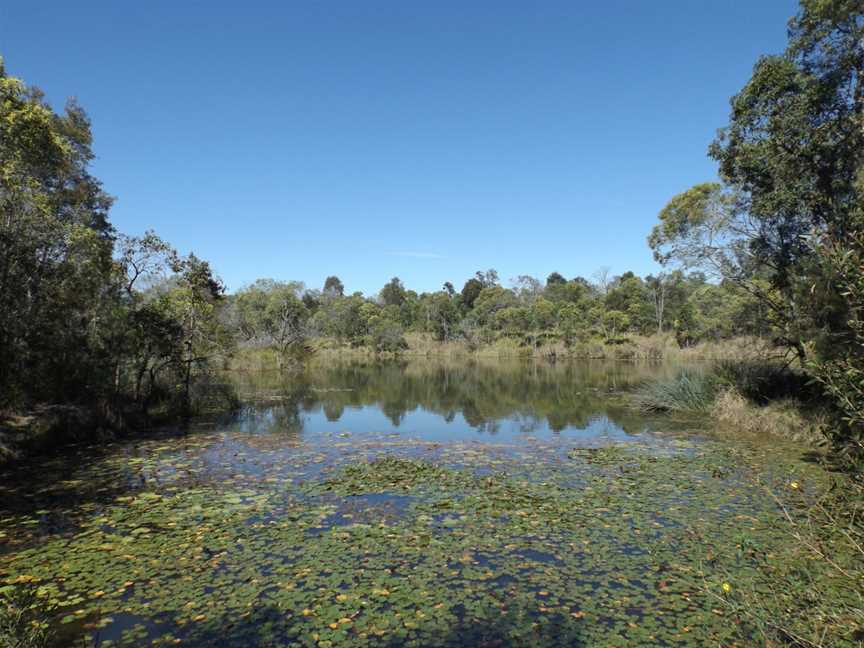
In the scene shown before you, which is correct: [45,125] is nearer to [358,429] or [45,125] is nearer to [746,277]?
[358,429]

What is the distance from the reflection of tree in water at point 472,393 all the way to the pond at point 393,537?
4500 mm

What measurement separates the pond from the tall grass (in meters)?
4.18

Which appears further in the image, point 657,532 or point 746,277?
point 746,277

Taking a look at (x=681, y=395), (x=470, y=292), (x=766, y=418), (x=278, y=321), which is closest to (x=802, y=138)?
(x=766, y=418)

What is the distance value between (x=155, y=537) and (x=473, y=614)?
4.38 m

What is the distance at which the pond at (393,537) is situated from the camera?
4.80 m

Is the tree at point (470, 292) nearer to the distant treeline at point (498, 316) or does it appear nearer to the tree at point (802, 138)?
the distant treeline at point (498, 316)

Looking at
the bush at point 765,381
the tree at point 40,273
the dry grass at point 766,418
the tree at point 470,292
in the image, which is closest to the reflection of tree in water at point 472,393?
the dry grass at point 766,418

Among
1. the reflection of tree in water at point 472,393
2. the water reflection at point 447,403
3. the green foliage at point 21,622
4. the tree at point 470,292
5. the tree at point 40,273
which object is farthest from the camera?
the tree at point 470,292

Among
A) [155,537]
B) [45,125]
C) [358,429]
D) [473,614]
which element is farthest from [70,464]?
[473,614]

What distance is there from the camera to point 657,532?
6.95 metres

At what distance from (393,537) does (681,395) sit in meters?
15.0

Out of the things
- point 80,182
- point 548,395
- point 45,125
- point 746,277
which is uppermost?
point 80,182

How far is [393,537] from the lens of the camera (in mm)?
6840
